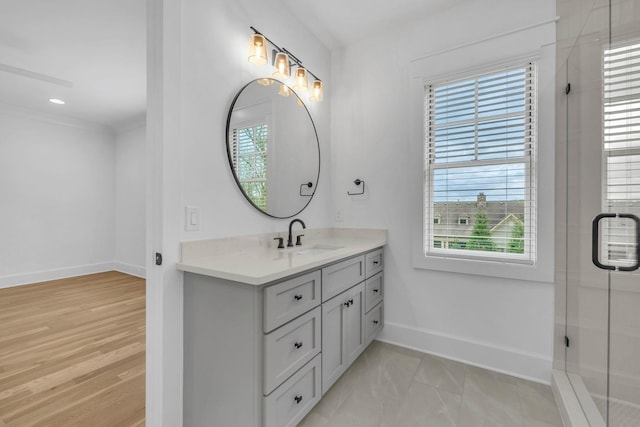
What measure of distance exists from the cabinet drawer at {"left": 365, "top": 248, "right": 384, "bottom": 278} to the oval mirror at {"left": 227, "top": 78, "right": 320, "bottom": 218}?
671 mm

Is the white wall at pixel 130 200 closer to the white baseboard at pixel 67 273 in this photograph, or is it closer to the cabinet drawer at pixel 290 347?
the white baseboard at pixel 67 273

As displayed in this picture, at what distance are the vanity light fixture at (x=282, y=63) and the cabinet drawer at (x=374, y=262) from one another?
1.37 m

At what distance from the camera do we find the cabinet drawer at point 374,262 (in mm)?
2110

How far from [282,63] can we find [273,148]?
0.58 meters

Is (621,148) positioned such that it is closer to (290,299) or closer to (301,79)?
(290,299)

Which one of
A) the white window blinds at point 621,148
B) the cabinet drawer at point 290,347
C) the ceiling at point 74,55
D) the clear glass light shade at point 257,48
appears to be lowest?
the cabinet drawer at point 290,347

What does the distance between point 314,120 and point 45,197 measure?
4.58m

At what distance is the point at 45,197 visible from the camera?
4227 millimetres

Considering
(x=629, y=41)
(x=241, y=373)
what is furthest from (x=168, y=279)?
(x=629, y=41)

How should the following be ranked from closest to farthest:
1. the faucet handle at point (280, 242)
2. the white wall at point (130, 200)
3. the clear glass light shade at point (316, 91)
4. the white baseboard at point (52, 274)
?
the faucet handle at point (280, 242), the clear glass light shade at point (316, 91), the white baseboard at point (52, 274), the white wall at point (130, 200)

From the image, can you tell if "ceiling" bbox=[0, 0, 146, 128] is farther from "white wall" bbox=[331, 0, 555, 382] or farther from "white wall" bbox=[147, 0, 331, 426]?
"white wall" bbox=[331, 0, 555, 382]

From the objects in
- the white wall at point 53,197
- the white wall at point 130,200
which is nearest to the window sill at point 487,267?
the white wall at point 130,200

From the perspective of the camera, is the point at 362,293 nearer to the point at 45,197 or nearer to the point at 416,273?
the point at 416,273

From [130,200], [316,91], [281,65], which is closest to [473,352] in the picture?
[316,91]
